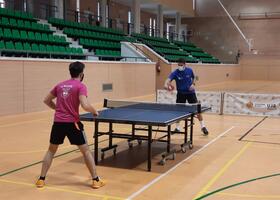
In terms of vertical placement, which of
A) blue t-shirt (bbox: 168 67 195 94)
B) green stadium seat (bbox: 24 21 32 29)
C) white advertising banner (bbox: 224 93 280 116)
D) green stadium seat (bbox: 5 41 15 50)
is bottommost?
white advertising banner (bbox: 224 93 280 116)

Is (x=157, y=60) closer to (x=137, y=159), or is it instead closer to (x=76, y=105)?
(x=137, y=159)

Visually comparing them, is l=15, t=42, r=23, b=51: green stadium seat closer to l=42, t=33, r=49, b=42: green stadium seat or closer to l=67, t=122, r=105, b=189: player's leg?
l=42, t=33, r=49, b=42: green stadium seat

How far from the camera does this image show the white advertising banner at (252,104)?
40.1 feet

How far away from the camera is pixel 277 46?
33.8 metres

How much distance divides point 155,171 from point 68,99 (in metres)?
1.79

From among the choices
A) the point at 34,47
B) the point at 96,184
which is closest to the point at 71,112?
the point at 96,184

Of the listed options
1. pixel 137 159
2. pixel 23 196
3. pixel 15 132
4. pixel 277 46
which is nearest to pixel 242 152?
pixel 137 159

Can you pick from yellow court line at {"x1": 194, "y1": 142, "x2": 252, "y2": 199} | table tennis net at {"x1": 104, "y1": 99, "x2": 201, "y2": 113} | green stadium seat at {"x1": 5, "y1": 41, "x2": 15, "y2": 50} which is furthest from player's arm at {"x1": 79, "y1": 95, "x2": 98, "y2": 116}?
green stadium seat at {"x1": 5, "y1": 41, "x2": 15, "y2": 50}

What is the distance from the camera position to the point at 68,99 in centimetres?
477

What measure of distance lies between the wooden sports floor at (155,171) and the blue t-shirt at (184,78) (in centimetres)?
109

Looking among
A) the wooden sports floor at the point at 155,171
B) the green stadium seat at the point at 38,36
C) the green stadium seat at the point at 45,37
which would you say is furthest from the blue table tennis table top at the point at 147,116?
the green stadium seat at the point at 45,37

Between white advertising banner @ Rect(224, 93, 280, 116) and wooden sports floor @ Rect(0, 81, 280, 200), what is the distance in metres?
3.47

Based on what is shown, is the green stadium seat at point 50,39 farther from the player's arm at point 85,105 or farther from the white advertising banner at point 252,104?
the player's arm at point 85,105

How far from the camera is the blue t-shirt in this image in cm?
861
